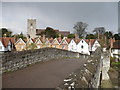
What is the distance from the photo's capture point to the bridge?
3750 mm

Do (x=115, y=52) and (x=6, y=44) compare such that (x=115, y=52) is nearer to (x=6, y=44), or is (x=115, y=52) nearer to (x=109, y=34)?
(x=6, y=44)

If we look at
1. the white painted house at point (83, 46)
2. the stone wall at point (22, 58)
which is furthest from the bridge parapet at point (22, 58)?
the white painted house at point (83, 46)

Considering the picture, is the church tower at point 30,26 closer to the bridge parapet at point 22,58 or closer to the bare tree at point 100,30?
the bare tree at point 100,30

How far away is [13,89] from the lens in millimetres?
4594

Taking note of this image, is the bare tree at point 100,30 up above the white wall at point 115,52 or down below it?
above

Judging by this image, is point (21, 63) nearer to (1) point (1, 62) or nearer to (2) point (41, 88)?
(1) point (1, 62)

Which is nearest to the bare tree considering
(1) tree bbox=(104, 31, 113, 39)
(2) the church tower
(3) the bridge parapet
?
(1) tree bbox=(104, 31, 113, 39)

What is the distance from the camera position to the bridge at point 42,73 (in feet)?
12.3

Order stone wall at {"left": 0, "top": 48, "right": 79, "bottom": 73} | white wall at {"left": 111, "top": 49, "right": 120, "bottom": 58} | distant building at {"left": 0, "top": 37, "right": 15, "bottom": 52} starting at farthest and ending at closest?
white wall at {"left": 111, "top": 49, "right": 120, "bottom": 58}
distant building at {"left": 0, "top": 37, "right": 15, "bottom": 52}
stone wall at {"left": 0, "top": 48, "right": 79, "bottom": 73}

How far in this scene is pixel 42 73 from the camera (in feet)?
23.3

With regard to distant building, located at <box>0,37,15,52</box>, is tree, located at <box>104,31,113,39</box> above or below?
above

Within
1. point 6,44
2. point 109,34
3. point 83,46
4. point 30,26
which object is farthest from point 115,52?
point 30,26

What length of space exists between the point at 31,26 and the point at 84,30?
27444mm

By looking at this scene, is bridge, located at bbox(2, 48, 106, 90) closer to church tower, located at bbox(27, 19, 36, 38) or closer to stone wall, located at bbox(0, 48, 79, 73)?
stone wall, located at bbox(0, 48, 79, 73)
